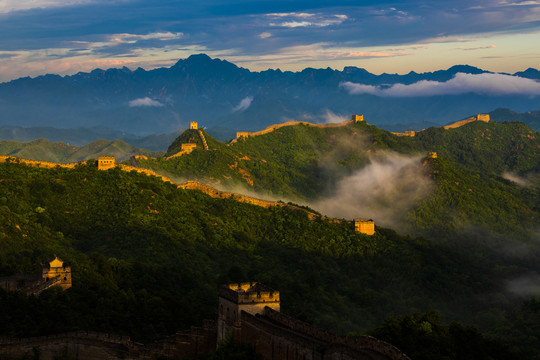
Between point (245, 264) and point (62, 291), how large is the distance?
39.2 meters

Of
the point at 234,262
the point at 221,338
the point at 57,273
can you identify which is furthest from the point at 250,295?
the point at 234,262

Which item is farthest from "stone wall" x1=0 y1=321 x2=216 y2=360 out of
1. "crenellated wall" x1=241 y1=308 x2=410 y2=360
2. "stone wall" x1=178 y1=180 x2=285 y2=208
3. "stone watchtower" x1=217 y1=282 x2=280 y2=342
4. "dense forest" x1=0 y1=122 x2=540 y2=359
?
"stone wall" x1=178 y1=180 x2=285 y2=208

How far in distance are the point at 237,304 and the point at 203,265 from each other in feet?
138

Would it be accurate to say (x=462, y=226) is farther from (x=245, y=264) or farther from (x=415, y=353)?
(x=415, y=353)

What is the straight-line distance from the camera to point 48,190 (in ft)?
349

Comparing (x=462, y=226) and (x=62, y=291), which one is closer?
(x=62, y=291)

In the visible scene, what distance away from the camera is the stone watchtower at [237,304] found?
5278 centimetres

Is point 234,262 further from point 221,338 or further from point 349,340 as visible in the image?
point 349,340

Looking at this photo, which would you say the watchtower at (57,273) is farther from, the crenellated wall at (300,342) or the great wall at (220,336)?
the crenellated wall at (300,342)

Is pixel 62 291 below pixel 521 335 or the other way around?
the other way around

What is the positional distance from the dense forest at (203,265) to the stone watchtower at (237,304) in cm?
692

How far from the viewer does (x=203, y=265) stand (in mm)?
94562

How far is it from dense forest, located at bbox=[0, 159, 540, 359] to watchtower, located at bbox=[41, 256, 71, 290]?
1106mm

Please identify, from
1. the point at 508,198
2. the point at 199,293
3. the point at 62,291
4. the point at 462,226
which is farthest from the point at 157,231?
the point at 508,198
